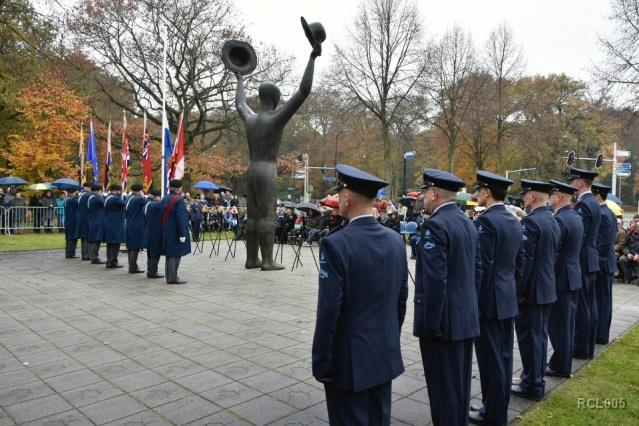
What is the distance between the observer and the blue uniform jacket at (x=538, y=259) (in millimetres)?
4672

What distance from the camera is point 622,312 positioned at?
28.6 feet

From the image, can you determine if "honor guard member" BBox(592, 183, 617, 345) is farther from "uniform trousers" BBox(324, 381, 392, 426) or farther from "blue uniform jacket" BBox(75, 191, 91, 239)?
"blue uniform jacket" BBox(75, 191, 91, 239)

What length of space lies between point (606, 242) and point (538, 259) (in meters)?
2.29

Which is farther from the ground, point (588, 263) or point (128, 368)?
point (588, 263)

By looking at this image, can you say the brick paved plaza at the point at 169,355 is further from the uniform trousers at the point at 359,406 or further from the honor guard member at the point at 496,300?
the uniform trousers at the point at 359,406

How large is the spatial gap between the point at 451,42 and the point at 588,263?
107 ft

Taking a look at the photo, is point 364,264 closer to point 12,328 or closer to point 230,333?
point 230,333

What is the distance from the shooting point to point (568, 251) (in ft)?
17.5

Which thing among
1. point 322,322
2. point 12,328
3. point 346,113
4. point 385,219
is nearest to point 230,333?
point 12,328

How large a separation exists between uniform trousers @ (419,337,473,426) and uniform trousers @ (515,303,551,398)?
4.36 ft

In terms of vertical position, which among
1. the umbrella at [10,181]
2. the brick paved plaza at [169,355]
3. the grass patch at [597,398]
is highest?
the umbrella at [10,181]

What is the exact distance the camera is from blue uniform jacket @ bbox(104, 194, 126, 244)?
1207 centimetres

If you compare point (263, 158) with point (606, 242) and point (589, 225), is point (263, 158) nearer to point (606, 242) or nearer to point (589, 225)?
point (589, 225)

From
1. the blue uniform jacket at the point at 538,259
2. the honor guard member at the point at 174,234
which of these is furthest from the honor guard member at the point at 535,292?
the honor guard member at the point at 174,234
